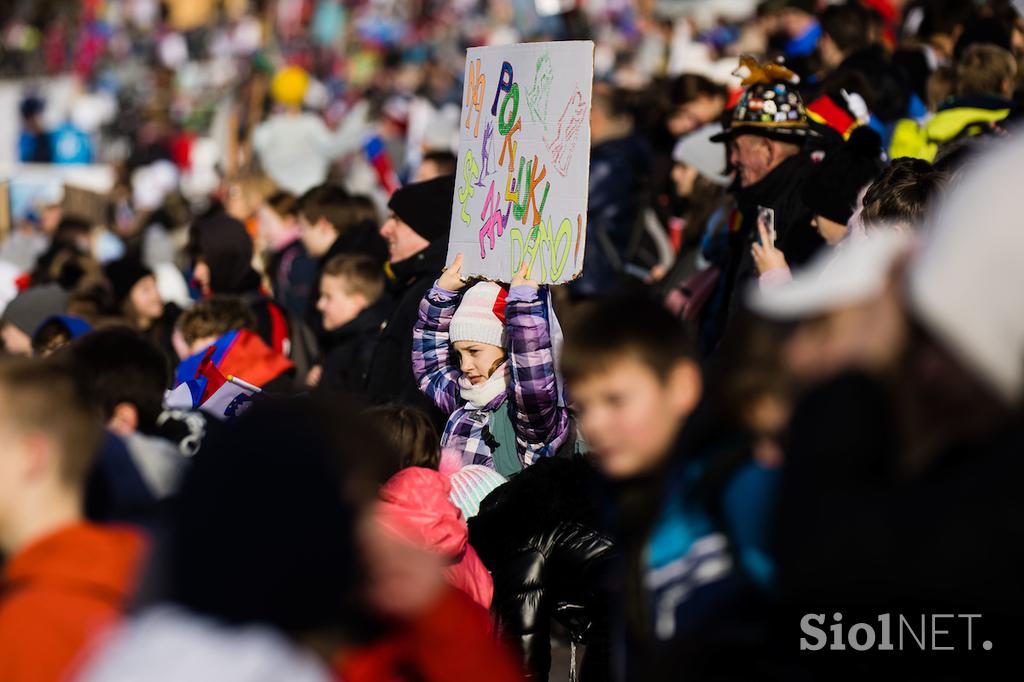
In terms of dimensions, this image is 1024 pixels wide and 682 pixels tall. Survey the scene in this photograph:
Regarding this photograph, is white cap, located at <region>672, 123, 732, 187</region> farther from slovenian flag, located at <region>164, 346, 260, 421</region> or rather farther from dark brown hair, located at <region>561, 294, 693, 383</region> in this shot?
dark brown hair, located at <region>561, 294, 693, 383</region>

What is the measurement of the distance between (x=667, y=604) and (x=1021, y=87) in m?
5.63

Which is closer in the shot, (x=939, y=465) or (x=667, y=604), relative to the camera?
(x=939, y=465)

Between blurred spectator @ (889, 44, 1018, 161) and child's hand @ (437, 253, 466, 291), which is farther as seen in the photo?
blurred spectator @ (889, 44, 1018, 161)

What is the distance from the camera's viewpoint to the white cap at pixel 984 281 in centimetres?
207

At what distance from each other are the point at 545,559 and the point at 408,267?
89.5 inches

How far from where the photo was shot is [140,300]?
8617 mm

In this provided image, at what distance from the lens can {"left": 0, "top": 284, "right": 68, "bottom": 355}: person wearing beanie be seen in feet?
25.3

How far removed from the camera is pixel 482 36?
21.7m

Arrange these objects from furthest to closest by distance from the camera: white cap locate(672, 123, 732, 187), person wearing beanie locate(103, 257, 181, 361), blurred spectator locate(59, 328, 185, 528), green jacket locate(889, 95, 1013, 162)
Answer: person wearing beanie locate(103, 257, 181, 361) < white cap locate(672, 123, 732, 187) < green jacket locate(889, 95, 1013, 162) < blurred spectator locate(59, 328, 185, 528)

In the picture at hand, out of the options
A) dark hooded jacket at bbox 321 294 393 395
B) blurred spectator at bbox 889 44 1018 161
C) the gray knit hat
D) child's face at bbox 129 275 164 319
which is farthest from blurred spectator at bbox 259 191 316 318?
blurred spectator at bbox 889 44 1018 161

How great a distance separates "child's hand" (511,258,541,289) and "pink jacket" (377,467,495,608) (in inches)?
40.8

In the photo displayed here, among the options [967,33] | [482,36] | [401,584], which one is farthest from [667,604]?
[482,36]

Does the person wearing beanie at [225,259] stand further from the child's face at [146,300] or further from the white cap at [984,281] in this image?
the white cap at [984,281]

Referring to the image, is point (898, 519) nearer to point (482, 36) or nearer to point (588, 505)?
point (588, 505)
